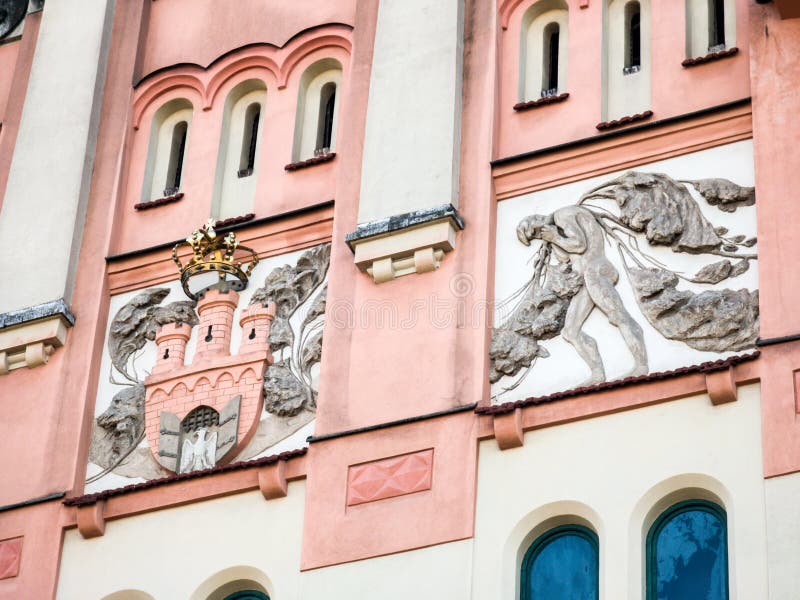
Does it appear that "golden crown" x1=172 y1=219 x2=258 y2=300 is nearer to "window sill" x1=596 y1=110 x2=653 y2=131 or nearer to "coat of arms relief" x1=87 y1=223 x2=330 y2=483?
"coat of arms relief" x1=87 y1=223 x2=330 y2=483

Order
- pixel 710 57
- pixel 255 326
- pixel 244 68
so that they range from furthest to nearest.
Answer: pixel 244 68, pixel 255 326, pixel 710 57

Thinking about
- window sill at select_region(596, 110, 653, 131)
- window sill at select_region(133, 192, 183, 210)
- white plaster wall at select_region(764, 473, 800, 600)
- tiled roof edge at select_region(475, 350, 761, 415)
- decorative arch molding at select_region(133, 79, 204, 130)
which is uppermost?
decorative arch molding at select_region(133, 79, 204, 130)

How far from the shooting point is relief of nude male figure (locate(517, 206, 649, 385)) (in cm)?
1998

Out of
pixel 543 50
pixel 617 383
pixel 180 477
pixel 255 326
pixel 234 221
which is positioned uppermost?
pixel 543 50

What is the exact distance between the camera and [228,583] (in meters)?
20.6

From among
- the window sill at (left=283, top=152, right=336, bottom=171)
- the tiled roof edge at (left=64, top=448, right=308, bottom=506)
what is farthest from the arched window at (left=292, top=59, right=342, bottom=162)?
the tiled roof edge at (left=64, top=448, right=308, bottom=506)

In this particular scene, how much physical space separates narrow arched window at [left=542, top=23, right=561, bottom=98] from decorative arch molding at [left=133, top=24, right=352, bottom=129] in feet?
6.72

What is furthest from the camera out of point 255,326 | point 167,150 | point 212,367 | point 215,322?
point 167,150

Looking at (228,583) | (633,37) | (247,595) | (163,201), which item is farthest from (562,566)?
(163,201)

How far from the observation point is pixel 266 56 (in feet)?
77.3

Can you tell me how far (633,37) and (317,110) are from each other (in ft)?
11.0

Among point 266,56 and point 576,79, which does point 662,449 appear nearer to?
point 576,79

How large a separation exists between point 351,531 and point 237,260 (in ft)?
11.9

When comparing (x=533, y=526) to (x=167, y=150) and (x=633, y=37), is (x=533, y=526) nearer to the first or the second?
(x=633, y=37)
